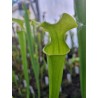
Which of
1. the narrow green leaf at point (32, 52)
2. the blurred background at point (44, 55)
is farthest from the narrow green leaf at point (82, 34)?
the narrow green leaf at point (32, 52)

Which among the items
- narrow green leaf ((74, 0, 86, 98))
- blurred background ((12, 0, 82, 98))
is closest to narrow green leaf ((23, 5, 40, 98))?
blurred background ((12, 0, 82, 98))

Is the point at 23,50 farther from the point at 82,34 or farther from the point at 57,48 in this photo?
the point at 82,34

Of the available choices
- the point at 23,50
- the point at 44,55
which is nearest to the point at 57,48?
the point at 44,55

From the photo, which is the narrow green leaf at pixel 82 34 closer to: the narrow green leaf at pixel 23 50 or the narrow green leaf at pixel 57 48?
the narrow green leaf at pixel 57 48

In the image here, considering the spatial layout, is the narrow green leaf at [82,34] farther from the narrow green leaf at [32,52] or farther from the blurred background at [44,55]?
the narrow green leaf at [32,52]

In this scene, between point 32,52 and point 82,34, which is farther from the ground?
point 82,34
